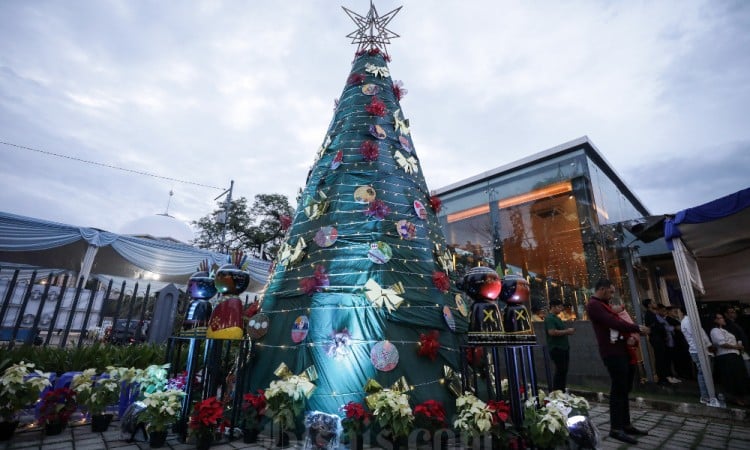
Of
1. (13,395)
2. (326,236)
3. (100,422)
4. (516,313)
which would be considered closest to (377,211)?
(326,236)

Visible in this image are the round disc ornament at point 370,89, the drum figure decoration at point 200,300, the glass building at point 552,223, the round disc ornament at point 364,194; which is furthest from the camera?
the glass building at point 552,223

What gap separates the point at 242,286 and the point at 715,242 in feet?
37.5

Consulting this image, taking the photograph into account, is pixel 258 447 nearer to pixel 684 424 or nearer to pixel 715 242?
pixel 684 424

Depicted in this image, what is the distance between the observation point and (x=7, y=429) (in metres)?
3.96

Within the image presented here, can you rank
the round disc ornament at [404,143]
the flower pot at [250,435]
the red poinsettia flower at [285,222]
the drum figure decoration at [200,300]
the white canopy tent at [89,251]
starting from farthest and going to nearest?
1. the white canopy tent at [89,251]
2. the round disc ornament at [404,143]
3. the red poinsettia flower at [285,222]
4. the drum figure decoration at [200,300]
5. the flower pot at [250,435]

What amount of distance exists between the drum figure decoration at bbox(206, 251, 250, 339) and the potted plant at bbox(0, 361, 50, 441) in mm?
2138

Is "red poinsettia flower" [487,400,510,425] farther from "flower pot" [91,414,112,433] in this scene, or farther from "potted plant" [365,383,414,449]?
"flower pot" [91,414,112,433]

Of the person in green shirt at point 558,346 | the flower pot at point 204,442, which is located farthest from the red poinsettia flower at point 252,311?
the person in green shirt at point 558,346

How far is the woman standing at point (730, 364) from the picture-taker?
6.39 metres

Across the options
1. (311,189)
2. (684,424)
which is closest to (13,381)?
(311,189)

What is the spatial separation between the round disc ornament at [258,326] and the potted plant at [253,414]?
1006 millimetres

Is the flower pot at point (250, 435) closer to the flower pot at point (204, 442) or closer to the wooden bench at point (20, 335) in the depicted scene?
the flower pot at point (204, 442)

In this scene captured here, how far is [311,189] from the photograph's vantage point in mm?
6391

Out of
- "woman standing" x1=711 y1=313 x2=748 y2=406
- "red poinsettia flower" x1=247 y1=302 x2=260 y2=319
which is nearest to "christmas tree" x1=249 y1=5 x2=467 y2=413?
"red poinsettia flower" x1=247 y1=302 x2=260 y2=319
